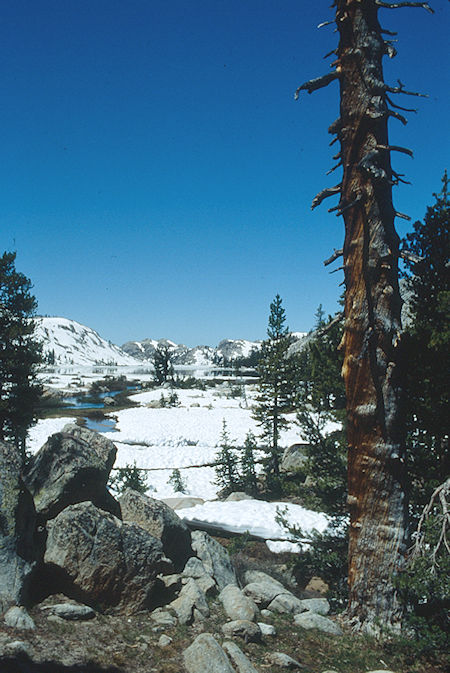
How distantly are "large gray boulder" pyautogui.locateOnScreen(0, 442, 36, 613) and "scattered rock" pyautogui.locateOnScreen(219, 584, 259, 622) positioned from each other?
280 cm

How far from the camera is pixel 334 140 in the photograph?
5.84 metres

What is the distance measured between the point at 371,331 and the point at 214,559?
5.89 meters

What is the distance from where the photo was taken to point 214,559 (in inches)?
333

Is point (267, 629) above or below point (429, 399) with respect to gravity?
below

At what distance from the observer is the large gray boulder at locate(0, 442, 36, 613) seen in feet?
17.0

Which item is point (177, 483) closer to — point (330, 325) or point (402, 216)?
point (330, 325)

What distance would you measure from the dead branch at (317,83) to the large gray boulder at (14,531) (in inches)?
255

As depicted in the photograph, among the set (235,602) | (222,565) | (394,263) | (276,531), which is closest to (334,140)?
(394,263)

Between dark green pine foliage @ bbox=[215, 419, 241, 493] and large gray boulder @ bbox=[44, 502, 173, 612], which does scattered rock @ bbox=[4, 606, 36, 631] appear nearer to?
large gray boulder @ bbox=[44, 502, 173, 612]

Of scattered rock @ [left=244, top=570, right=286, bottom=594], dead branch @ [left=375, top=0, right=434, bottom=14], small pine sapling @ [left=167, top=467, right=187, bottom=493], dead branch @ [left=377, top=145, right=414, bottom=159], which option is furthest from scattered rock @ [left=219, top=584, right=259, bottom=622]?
small pine sapling @ [left=167, top=467, right=187, bottom=493]

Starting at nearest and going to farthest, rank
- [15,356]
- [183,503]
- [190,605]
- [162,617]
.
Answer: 1. [162,617]
2. [190,605]
3. [183,503]
4. [15,356]

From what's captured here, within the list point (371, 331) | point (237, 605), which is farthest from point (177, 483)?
point (371, 331)

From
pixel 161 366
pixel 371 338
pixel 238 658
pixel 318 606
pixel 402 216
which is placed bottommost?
pixel 318 606

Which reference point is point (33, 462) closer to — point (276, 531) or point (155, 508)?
point (155, 508)
